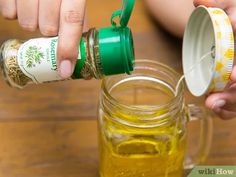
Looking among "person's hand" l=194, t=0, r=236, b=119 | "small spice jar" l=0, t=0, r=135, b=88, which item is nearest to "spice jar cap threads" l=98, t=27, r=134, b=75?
"small spice jar" l=0, t=0, r=135, b=88

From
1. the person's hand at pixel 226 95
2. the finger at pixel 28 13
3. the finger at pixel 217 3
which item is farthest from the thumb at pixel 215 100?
the finger at pixel 28 13

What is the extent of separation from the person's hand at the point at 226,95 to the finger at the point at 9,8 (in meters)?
0.22

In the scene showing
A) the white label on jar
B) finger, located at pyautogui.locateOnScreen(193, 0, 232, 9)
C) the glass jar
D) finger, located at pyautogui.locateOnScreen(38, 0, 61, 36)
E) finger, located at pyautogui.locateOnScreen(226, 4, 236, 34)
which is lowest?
the glass jar

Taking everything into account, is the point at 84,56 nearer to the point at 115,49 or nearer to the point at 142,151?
the point at 115,49

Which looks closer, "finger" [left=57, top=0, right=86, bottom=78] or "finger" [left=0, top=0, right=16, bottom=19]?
"finger" [left=57, top=0, right=86, bottom=78]

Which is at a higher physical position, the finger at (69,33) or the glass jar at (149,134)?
the finger at (69,33)

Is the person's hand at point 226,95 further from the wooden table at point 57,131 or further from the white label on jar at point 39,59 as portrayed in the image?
the white label on jar at point 39,59

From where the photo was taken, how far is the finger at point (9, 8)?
2.09 feet

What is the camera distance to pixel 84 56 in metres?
0.54

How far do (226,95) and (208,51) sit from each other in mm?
53

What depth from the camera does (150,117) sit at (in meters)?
0.58

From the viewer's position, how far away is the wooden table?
25.8 inches

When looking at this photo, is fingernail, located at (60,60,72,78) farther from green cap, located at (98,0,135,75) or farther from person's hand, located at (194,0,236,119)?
person's hand, located at (194,0,236,119)

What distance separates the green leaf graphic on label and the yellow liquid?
5.0 inches
